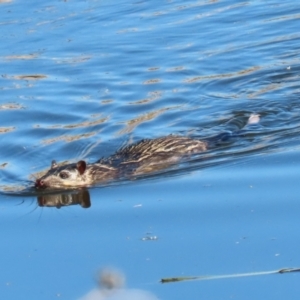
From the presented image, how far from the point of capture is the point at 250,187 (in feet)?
25.3

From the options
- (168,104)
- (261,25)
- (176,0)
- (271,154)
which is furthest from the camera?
(176,0)

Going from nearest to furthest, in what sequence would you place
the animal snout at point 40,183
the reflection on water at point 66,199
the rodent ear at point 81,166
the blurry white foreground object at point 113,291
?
the blurry white foreground object at point 113,291 < the reflection on water at point 66,199 < the animal snout at point 40,183 < the rodent ear at point 81,166

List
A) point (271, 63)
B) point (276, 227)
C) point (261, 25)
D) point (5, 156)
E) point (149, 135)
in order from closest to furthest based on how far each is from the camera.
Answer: point (276, 227) < point (5, 156) < point (149, 135) < point (271, 63) < point (261, 25)

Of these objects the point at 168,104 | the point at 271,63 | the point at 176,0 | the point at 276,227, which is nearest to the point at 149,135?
the point at 168,104

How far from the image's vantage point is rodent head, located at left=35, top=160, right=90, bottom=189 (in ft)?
28.1

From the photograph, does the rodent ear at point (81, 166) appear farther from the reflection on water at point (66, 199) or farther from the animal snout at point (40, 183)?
the animal snout at point (40, 183)

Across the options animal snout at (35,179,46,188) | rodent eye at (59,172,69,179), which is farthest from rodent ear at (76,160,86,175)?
animal snout at (35,179,46,188)

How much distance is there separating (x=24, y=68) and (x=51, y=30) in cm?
189

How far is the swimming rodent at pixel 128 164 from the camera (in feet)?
28.3

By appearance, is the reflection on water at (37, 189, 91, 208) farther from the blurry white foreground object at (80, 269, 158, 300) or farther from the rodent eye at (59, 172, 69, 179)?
the blurry white foreground object at (80, 269, 158, 300)

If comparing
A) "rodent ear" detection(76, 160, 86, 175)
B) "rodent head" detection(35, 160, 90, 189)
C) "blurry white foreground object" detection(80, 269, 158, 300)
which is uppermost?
"blurry white foreground object" detection(80, 269, 158, 300)

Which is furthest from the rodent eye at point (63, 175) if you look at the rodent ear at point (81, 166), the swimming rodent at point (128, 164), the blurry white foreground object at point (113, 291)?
the blurry white foreground object at point (113, 291)

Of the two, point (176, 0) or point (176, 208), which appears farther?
point (176, 0)

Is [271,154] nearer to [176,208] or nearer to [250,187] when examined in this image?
[250,187]
